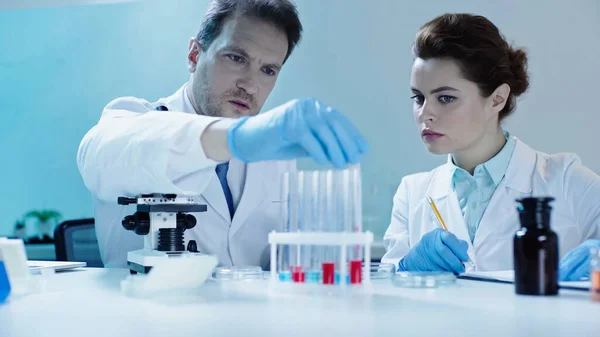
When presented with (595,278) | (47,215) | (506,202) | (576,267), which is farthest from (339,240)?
(47,215)

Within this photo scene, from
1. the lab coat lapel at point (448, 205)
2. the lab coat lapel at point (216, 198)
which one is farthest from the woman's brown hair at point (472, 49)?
the lab coat lapel at point (216, 198)

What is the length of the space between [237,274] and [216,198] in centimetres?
72

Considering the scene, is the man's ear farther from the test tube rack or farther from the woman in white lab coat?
the test tube rack

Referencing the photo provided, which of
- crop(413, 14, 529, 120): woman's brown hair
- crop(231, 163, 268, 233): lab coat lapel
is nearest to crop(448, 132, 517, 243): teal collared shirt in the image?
crop(413, 14, 529, 120): woman's brown hair

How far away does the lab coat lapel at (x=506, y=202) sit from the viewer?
7.88 feet

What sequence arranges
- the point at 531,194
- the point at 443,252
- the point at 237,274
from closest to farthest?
the point at 237,274, the point at 443,252, the point at 531,194

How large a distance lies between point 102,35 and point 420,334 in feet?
14.5

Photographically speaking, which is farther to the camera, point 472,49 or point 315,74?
point 315,74

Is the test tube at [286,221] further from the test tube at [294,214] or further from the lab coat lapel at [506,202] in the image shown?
the lab coat lapel at [506,202]

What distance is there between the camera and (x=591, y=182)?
7.91 feet

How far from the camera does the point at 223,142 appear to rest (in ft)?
4.58

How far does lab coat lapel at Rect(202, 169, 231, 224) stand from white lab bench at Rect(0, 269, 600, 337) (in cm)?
85

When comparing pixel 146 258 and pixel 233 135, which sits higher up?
pixel 233 135

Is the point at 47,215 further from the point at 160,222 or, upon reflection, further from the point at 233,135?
the point at 233,135
